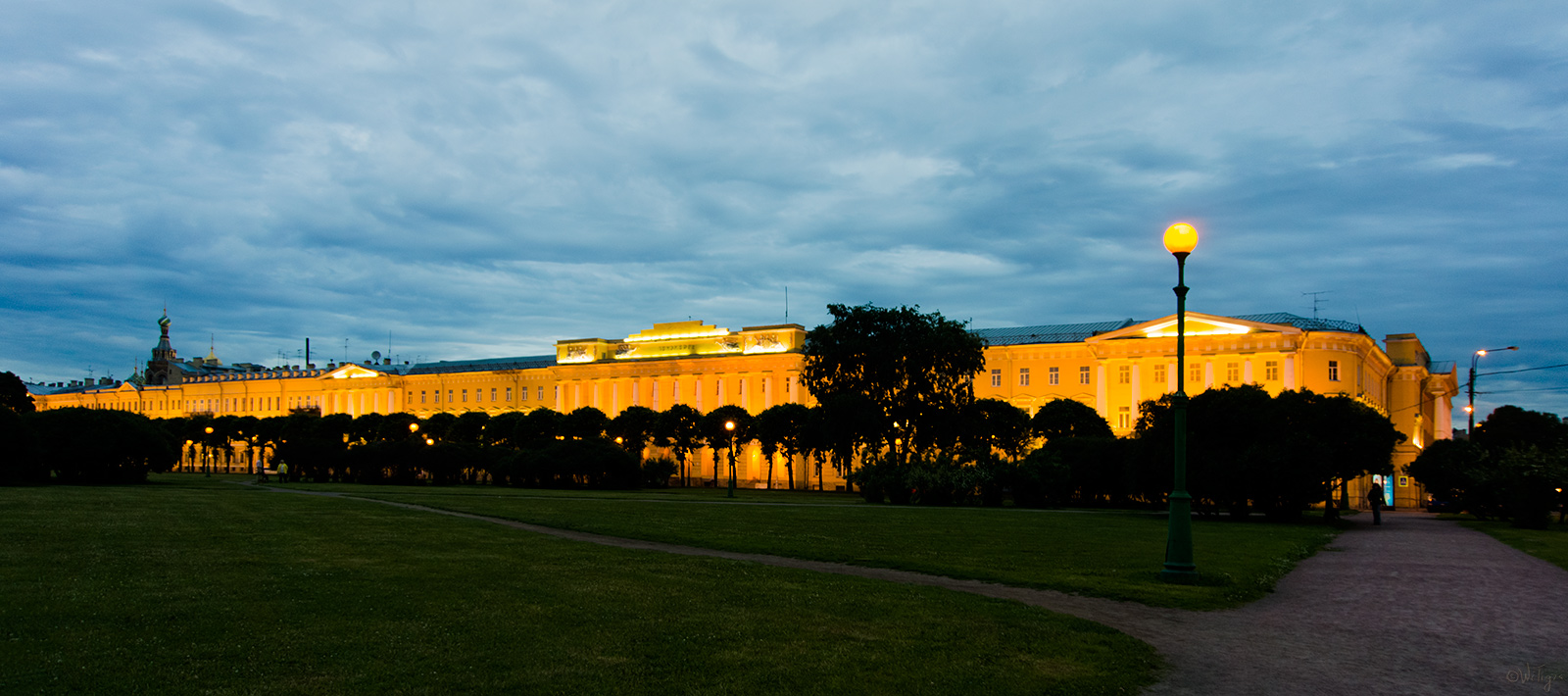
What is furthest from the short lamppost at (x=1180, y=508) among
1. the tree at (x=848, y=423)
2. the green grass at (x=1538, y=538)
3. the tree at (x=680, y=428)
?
the tree at (x=680, y=428)

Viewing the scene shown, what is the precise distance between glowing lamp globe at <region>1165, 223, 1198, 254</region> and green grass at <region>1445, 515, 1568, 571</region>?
36.5ft

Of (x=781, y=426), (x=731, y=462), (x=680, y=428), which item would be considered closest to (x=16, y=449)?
(x=731, y=462)

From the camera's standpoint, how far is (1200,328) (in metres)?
73.3

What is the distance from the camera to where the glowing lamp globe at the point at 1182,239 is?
16.0 metres

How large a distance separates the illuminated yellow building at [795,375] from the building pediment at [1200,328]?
97 millimetres

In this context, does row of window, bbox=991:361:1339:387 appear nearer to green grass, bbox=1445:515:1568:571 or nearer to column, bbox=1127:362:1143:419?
column, bbox=1127:362:1143:419

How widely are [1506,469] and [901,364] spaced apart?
1209 inches

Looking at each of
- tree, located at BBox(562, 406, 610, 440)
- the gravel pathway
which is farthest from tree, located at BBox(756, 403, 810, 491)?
the gravel pathway

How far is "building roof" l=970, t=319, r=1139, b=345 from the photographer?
82125 mm

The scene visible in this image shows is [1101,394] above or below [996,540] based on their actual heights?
above

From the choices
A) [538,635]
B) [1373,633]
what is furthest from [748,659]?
[1373,633]

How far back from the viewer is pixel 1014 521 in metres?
30.1

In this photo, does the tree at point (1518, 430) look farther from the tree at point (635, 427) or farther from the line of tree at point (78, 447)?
the line of tree at point (78, 447)

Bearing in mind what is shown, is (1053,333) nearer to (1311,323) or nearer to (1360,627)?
(1311,323)
